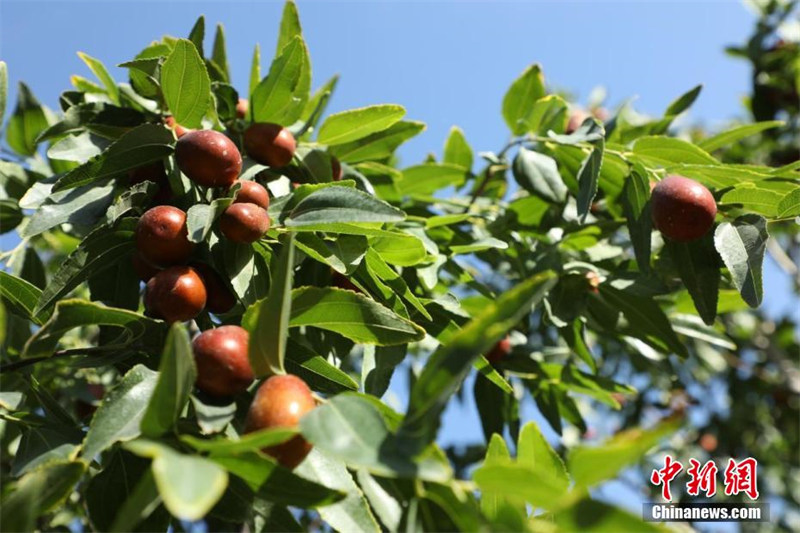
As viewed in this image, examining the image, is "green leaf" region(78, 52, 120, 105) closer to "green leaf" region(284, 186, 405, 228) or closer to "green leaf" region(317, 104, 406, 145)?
"green leaf" region(317, 104, 406, 145)

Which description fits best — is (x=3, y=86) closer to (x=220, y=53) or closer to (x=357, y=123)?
(x=220, y=53)

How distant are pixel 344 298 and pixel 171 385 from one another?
0.41 metres

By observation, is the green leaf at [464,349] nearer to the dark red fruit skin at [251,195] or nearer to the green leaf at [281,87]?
the dark red fruit skin at [251,195]

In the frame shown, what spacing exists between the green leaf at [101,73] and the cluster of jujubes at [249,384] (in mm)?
1354

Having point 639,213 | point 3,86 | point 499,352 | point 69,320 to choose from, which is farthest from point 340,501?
point 3,86

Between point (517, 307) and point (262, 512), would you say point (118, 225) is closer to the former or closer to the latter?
point (262, 512)

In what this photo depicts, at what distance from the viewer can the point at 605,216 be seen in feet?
Result: 9.20

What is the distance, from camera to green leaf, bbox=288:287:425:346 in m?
1.39

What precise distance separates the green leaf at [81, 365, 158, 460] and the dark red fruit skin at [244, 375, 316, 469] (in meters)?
0.22

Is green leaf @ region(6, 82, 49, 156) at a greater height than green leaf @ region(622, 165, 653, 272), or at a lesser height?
greater

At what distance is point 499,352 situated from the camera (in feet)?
8.30

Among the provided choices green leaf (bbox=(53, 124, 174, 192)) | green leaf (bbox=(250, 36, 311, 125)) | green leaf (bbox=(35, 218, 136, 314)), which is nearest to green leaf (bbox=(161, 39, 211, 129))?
green leaf (bbox=(53, 124, 174, 192))

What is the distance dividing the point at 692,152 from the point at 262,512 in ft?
5.31

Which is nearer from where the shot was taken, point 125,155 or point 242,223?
point 242,223
